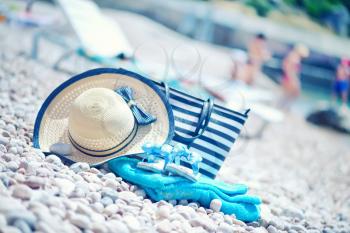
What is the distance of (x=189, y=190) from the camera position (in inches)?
103

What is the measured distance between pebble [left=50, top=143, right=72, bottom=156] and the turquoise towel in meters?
0.24

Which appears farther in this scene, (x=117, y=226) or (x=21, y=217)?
(x=117, y=226)

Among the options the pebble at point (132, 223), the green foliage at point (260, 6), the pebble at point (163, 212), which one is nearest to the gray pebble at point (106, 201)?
the pebble at point (132, 223)

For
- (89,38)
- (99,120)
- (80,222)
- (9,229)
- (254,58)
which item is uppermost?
(254,58)

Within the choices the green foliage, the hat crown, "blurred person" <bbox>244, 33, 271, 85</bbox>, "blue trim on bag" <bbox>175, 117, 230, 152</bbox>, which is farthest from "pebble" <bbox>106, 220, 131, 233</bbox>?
the green foliage

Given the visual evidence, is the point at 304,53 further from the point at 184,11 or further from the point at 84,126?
the point at 84,126

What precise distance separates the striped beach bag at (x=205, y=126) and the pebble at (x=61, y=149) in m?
0.61

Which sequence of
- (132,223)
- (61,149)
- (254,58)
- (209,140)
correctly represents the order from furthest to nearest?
1. (254,58)
2. (209,140)
3. (61,149)
4. (132,223)

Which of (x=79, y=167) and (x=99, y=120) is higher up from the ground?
(x=99, y=120)

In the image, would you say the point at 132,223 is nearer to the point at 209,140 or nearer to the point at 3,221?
the point at 3,221

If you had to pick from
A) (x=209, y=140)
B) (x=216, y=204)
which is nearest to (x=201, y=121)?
(x=209, y=140)

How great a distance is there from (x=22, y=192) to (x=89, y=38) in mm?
4417

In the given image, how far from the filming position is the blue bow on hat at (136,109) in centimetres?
273

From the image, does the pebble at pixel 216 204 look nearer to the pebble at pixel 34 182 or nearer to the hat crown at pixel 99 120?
the hat crown at pixel 99 120
